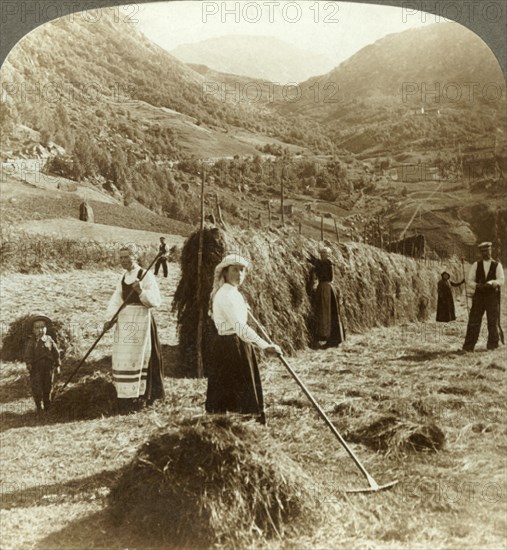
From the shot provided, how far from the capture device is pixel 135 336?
10.3 ft

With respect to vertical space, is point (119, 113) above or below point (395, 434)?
above

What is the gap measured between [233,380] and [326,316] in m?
0.63

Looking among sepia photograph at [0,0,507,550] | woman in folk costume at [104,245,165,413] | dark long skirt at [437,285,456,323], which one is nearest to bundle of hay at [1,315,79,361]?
sepia photograph at [0,0,507,550]

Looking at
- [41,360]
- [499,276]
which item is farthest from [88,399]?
[499,276]

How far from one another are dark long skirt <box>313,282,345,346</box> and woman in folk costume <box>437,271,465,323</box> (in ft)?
1.75

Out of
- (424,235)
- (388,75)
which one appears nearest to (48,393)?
(424,235)

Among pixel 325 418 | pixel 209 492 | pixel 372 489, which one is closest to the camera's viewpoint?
pixel 209 492

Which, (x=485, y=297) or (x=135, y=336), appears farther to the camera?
(x=485, y=297)

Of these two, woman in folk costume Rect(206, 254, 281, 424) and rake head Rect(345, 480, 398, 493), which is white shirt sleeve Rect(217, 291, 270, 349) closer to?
woman in folk costume Rect(206, 254, 281, 424)

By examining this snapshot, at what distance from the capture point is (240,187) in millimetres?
3180

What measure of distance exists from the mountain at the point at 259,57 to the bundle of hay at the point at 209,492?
1.77 metres

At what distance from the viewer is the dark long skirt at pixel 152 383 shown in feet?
10.1

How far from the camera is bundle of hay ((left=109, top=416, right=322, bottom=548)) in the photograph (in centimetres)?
270

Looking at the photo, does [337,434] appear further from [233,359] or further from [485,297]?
[485,297]
